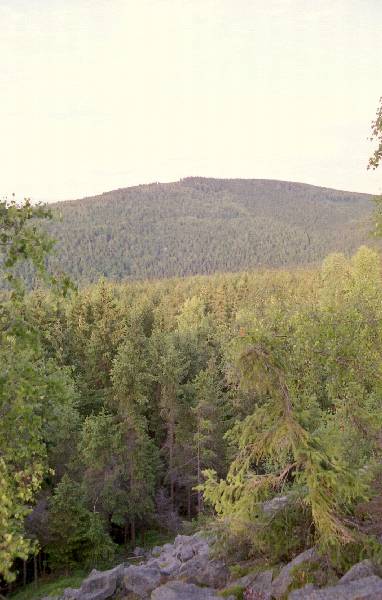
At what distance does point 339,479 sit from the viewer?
925 cm

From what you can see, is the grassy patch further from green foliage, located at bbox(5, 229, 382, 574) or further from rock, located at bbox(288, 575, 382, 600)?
rock, located at bbox(288, 575, 382, 600)

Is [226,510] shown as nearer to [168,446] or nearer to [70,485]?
[70,485]

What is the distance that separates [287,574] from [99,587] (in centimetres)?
1040

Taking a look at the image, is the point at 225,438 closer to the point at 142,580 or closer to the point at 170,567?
the point at 170,567

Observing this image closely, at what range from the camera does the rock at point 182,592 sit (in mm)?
12422

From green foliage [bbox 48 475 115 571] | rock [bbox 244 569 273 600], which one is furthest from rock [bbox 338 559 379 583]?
green foliage [bbox 48 475 115 571]

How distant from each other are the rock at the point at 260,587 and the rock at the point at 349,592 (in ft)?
4.11

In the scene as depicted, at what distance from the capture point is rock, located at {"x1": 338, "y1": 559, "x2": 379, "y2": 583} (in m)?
9.47

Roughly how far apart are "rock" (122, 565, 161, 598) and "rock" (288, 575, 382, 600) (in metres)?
7.63

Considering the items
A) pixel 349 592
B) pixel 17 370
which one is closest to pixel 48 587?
pixel 349 592

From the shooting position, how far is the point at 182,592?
511 inches

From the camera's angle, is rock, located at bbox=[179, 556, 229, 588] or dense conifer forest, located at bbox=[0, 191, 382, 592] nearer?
dense conifer forest, located at bbox=[0, 191, 382, 592]

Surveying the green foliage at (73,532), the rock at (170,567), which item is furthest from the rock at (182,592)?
the green foliage at (73,532)

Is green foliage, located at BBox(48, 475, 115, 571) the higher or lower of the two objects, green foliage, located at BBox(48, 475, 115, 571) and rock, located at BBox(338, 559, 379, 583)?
the lower
